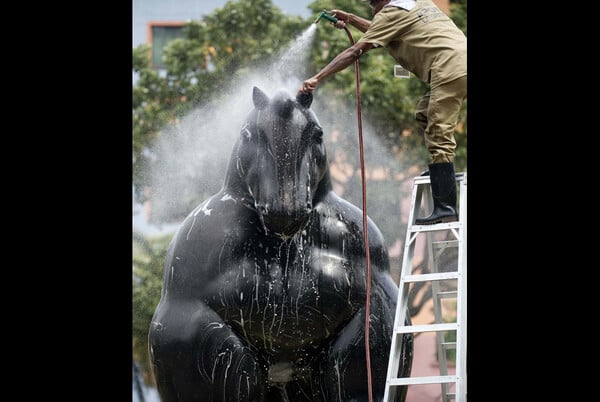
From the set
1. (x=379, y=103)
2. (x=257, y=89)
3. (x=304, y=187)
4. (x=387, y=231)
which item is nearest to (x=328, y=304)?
(x=304, y=187)

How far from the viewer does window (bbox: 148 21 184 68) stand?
32.2 ft

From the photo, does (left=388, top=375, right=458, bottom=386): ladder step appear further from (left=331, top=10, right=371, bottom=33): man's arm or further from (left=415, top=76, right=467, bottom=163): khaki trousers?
(left=331, top=10, right=371, bottom=33): man's arm

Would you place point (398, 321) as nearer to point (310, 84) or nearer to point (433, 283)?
point (433, 283)

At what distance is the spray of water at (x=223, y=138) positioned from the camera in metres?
7.74

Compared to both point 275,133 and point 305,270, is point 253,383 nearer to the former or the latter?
point 305,270

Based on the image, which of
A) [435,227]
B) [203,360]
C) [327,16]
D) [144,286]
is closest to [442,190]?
[435,227]

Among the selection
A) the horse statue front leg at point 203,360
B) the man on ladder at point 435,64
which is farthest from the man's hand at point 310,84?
the horse statue front leg at point 203,360

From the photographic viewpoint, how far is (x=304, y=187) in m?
6.64

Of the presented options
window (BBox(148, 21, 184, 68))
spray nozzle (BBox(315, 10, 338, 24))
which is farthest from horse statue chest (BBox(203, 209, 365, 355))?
window (BBox(148, 21, 184, 68))

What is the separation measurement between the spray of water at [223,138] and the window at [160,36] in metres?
0.64

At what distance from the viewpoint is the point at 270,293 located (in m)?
6.77

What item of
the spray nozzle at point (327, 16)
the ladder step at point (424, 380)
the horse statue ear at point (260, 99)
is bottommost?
the ladder step at point (424, 380)

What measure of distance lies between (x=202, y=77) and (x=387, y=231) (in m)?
2.41

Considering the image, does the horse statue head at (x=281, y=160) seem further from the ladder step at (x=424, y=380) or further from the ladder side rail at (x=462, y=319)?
the ladder step at (x=424, y=380)
